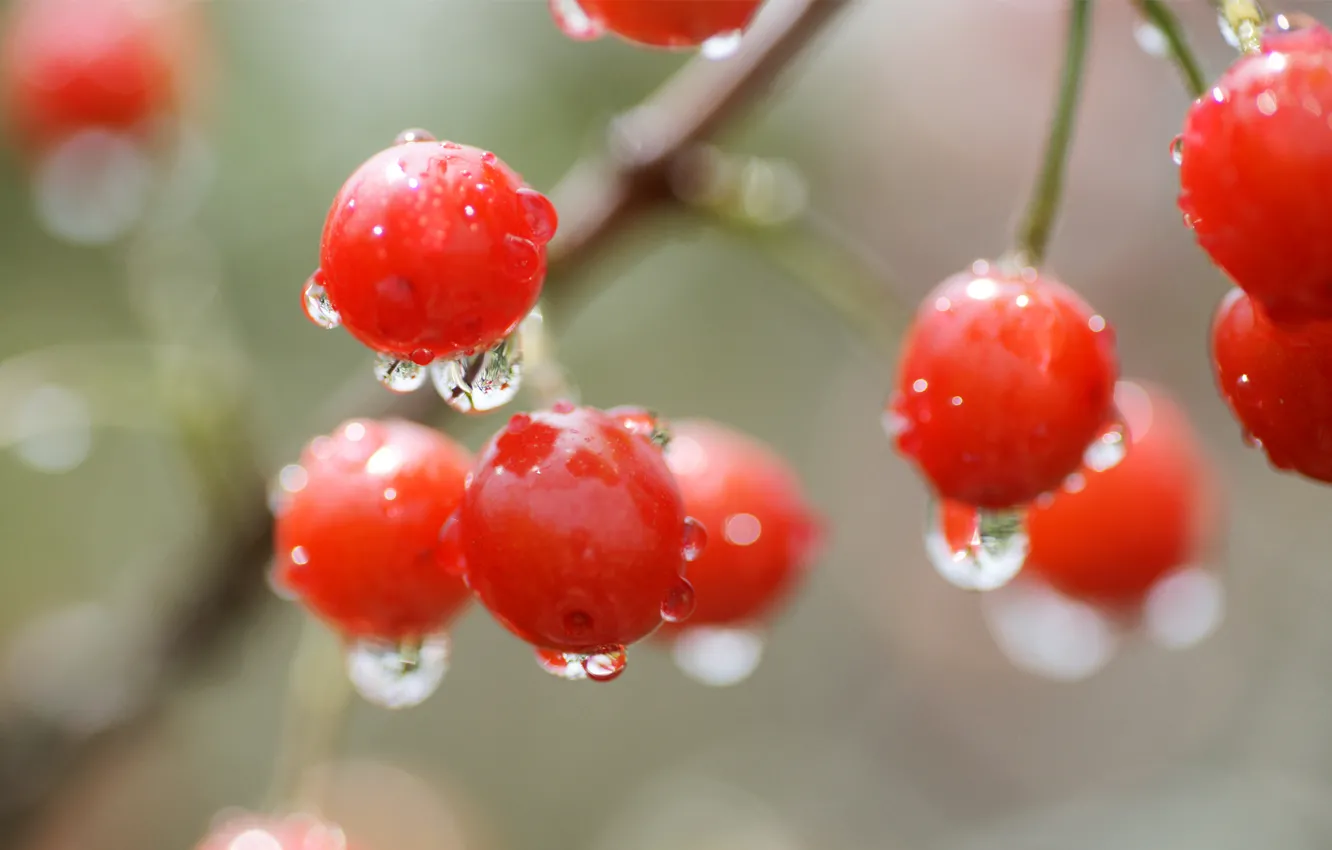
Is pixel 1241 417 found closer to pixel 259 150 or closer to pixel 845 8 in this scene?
pixel 845 8

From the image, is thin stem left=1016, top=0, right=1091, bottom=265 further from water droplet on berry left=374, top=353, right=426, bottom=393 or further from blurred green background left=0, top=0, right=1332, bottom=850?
blurred green background left=0, top=0, right=1332, bottom=850

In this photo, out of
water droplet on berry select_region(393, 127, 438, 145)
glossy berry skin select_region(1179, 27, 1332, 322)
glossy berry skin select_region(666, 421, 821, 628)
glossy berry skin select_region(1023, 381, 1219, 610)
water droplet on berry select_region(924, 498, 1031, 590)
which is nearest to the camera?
glossy berry skin select_region(1179, 27, 1332, 322)

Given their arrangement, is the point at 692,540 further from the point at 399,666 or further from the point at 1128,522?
the point at 1128,522

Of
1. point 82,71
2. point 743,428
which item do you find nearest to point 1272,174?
point 82,71

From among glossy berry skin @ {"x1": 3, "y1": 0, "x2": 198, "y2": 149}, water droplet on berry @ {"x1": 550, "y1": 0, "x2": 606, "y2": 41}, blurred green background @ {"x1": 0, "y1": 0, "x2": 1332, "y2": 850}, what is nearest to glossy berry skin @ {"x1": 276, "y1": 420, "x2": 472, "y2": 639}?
water droplet on berry @ {"x1": 550, "y1": 0, "x2": 606, "y2": 41}

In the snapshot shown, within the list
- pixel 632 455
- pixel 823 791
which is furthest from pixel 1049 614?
pixel 823 791

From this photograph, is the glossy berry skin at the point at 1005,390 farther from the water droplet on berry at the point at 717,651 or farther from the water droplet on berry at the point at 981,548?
the water droplet on berry at the point at 717,651

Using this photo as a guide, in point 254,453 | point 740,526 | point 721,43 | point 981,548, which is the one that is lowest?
point 254,453
